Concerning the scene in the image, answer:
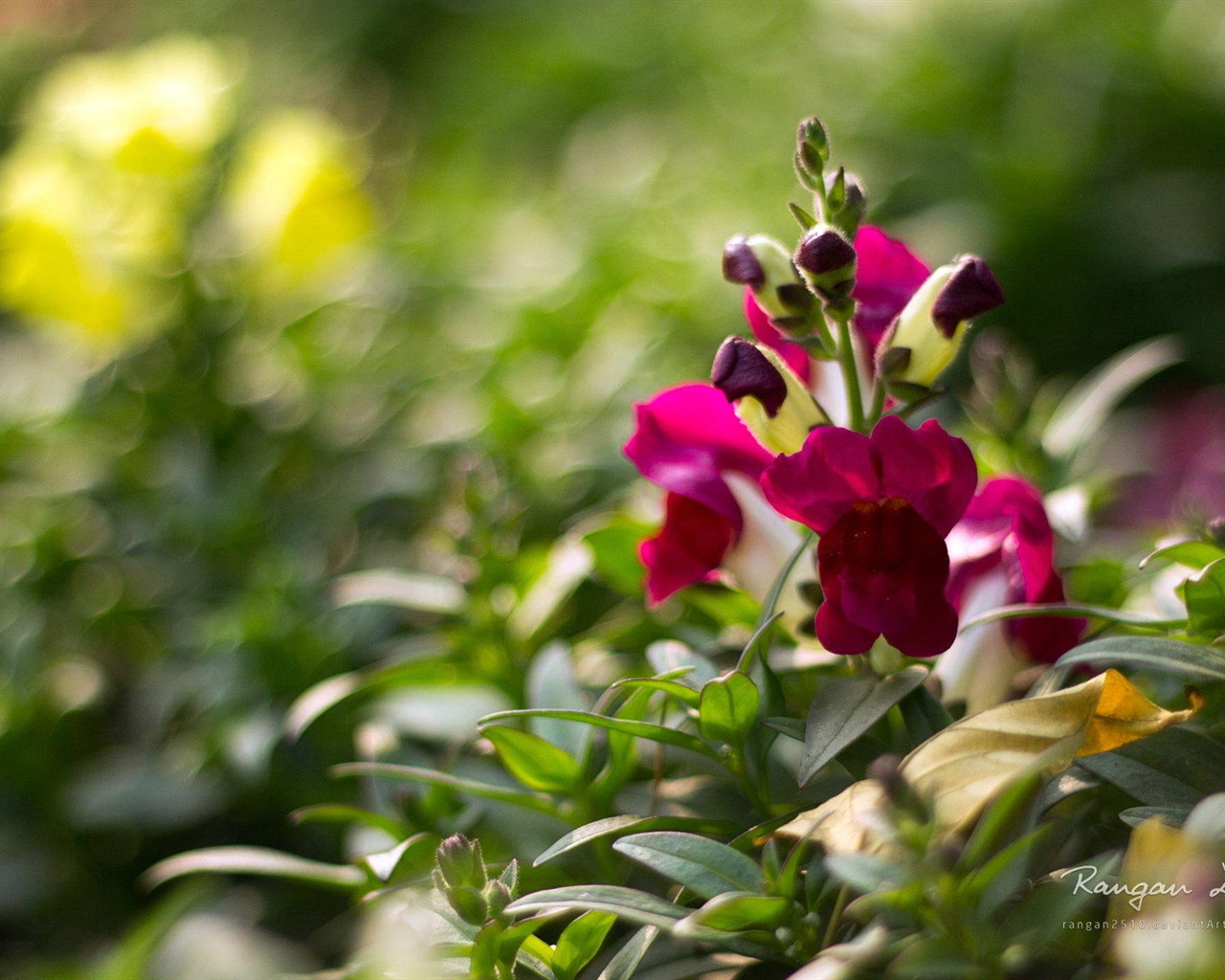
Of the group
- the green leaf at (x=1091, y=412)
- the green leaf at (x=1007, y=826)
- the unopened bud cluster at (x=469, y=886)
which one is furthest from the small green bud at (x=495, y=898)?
the green leaf at (x=1091, y=412)

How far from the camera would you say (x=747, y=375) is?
637 millimetres

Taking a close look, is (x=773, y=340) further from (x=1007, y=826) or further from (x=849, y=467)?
(x=1007, y=826)

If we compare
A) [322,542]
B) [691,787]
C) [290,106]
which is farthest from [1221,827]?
[290,106]

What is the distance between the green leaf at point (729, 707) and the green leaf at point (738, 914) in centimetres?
10

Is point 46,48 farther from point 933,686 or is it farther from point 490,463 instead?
point 933,686

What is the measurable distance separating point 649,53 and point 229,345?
1917mm

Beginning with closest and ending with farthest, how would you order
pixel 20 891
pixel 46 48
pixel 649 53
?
pixel 20 891
pixel 649 53
pixel 46 48

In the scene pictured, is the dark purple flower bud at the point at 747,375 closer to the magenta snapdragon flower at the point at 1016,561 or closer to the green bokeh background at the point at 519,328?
the magenta snapdragon flower at the point at 1016,561

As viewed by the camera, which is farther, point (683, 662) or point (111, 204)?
point (111, 204)

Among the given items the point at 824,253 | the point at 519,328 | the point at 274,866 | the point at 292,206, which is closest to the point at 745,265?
the point at 824,253

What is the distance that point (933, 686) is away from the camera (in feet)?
2.28

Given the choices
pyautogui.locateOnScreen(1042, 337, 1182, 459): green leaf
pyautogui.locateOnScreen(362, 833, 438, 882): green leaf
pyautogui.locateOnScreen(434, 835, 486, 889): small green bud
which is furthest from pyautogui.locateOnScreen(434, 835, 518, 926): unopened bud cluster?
pyautogui.locateOnScreen(1042, 337, 1182, 459): green leaf

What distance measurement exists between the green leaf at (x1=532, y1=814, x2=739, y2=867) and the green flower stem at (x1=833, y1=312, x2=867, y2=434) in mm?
248

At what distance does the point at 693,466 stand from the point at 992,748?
0.25 meters
